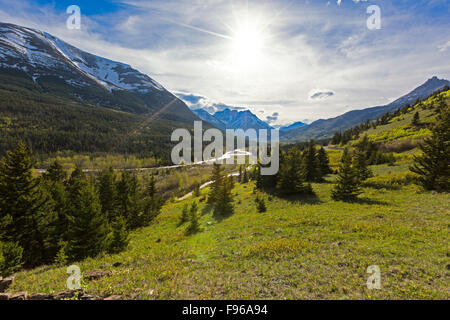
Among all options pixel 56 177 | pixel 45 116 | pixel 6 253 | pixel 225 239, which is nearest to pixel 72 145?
pixel 45 116

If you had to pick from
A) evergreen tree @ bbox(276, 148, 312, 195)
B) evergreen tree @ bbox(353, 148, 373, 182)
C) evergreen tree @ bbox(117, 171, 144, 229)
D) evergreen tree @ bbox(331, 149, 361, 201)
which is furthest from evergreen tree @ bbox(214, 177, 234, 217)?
evergreen tree @ bbox(353, 148, 373, 182)

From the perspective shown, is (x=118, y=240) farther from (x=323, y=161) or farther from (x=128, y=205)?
(x=323, y=161)

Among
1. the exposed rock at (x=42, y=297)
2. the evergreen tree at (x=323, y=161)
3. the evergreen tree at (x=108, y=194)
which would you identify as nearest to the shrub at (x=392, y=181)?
the evergreen tree at (x=323, y=161)

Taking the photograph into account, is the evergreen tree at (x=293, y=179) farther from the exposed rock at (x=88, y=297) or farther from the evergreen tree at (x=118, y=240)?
the exposed rock at (x=88, y=297)

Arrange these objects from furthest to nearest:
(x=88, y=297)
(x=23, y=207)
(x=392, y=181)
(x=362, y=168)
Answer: (x=362, y=168) → (x=392, y=181) → (x=23, y=207) → (x=88, y=297)

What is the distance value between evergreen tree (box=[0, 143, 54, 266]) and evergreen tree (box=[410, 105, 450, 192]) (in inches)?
1768

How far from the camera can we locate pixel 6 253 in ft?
45.9

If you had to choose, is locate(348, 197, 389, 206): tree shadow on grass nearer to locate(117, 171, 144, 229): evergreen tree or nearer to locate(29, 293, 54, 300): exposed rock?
locate(29, 293, 54, 300): exposed rock

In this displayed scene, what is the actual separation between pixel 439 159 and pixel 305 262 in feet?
79.5

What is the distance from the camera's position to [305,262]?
9.69m

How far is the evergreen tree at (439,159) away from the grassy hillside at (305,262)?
3.65 meters

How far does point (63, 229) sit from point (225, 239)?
829 inches

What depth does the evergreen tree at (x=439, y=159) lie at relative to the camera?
64.2ft

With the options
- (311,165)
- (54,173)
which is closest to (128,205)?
(54,173)
